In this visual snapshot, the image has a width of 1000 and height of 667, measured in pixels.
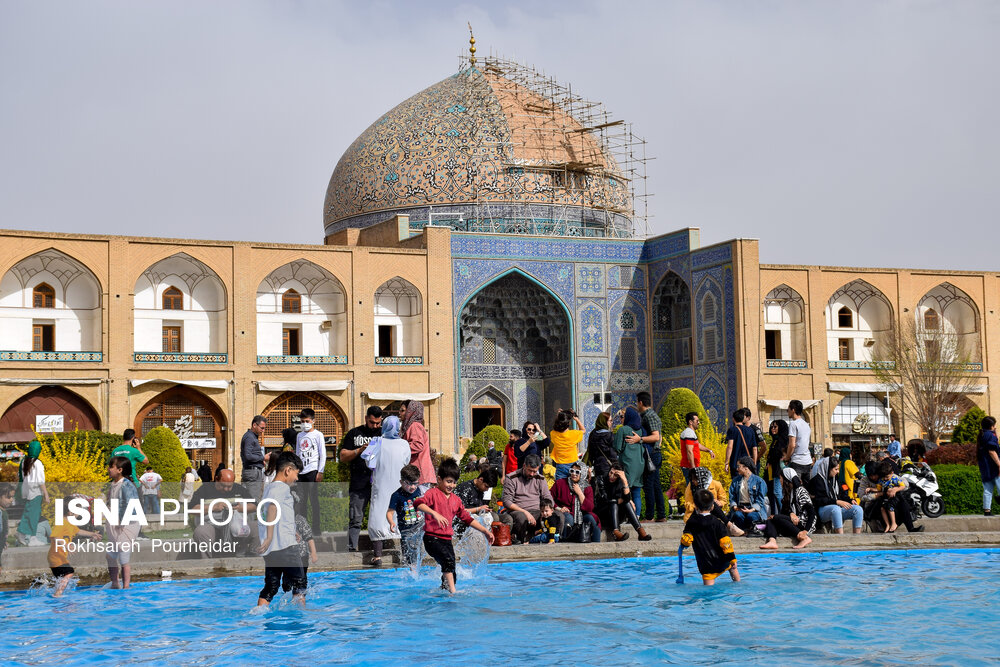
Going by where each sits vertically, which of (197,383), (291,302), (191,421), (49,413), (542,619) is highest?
(291,302)

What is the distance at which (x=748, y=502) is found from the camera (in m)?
9.94

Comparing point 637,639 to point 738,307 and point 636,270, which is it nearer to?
point 738,307

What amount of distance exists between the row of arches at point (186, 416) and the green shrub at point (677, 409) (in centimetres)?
693

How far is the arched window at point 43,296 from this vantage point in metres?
23.6

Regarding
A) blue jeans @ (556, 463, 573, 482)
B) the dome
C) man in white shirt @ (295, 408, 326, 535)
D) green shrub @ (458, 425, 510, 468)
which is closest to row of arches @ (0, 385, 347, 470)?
green shrub @ (458, 425, 510, 468)

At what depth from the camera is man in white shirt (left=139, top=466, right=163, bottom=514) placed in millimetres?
11617

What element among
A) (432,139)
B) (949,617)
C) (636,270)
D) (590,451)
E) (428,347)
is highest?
(432,139)

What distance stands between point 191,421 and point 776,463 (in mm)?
15841

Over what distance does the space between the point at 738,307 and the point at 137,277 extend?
12153 mm

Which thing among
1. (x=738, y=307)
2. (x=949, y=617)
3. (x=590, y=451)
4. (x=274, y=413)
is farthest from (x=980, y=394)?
(x=949, y=617)

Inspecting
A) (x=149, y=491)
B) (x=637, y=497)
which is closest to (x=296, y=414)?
(x=149, y=491)

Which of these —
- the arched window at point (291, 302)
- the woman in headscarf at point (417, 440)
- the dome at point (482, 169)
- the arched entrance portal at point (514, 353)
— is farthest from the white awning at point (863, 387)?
the woman in headscarf at point (417, 440)

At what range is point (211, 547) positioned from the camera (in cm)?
891

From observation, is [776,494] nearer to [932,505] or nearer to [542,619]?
[932,505]
